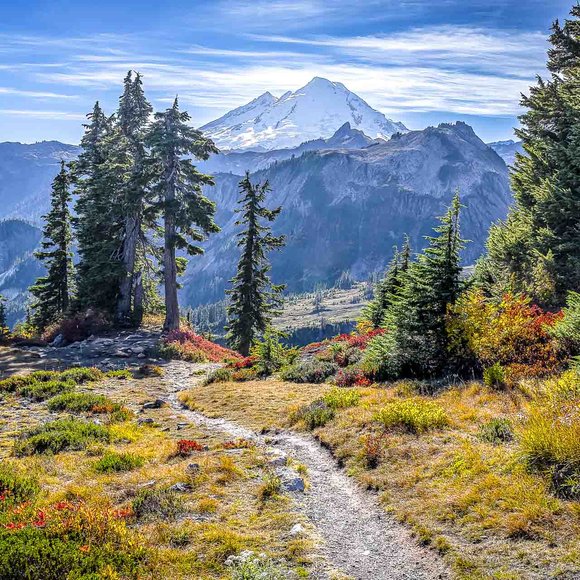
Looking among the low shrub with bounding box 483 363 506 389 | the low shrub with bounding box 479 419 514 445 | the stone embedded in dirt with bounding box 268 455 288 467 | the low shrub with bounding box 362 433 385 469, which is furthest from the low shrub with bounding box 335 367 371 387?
the low shrub with bounding box 479 419 514 445

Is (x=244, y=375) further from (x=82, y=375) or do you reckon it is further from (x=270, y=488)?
(x=270, y=488)

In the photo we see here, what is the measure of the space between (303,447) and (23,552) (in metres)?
7.82

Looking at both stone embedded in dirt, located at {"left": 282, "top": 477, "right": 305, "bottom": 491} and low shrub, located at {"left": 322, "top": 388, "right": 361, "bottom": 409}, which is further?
low shrub, located at {"left": 322, "top": 388, "right": 361, "bottom": 409}

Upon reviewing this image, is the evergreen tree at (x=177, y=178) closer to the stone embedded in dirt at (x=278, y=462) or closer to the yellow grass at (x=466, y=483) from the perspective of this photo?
the yellow grass at (x=466, y=483)

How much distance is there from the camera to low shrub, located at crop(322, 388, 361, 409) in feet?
48.2

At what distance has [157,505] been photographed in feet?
27.3

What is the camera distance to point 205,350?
33125 millimetres

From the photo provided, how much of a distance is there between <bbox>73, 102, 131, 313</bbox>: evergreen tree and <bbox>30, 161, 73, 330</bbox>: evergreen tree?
2.46 m

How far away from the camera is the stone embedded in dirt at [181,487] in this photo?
921 centimetres

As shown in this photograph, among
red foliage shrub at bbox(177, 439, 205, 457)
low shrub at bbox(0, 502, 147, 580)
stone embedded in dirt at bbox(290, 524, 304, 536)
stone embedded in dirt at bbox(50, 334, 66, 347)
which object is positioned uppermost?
low shrub at bbox(0, 502, 147, 580)

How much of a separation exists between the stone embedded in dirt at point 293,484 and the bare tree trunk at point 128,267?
29.1 metres

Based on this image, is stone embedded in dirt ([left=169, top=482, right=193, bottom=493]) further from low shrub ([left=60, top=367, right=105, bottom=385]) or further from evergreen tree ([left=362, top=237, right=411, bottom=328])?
evergreen tree ([left=362, top=237, right=411, bottom=328])

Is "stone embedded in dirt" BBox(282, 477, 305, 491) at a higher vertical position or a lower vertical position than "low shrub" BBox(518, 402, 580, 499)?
lower

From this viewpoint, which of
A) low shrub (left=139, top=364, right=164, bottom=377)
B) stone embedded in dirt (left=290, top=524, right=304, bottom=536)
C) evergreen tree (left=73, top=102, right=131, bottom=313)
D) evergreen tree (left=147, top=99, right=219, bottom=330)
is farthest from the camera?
evergreen tree (left=73, top=102, right=131, bottom=313)
